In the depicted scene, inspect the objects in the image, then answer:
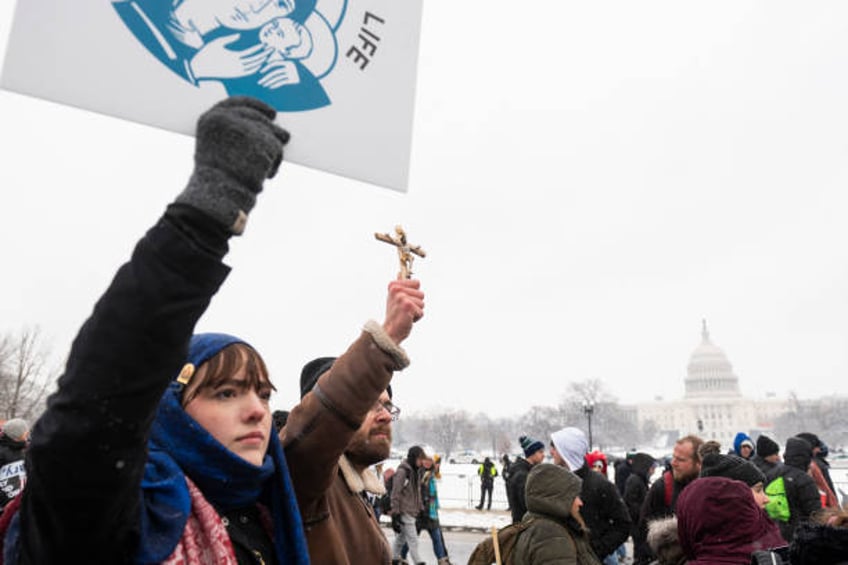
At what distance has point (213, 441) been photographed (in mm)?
1591

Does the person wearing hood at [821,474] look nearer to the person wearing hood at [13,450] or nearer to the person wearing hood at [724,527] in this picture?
the person wearing hood at [724,527]

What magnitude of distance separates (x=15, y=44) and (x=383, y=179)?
967mm

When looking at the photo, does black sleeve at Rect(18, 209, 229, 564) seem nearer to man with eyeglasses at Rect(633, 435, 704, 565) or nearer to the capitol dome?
man with eyeglasses at Rect(633, 435, 704, 565)

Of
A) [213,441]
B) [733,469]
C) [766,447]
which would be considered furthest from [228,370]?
[766,447]

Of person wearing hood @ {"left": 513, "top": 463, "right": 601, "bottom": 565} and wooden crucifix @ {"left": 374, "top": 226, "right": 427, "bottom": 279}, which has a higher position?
wooden crucifix @ {"left": 374, "top": 226, "right": 427, "bottom": 279}

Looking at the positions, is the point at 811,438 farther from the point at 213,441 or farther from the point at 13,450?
Result: the point at 13,450

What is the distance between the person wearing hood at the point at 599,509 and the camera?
5789mm

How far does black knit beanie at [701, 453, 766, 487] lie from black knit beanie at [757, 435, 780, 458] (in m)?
2.83

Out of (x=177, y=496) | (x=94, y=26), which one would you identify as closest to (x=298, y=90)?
(x=94, y=26)

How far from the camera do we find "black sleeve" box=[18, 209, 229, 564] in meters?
1.00

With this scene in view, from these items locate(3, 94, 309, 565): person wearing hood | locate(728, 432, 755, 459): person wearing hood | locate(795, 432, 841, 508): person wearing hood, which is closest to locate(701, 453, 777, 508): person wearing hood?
locate(795, 432, 841, 508): person wearing hood

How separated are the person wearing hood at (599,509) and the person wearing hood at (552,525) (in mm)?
2127

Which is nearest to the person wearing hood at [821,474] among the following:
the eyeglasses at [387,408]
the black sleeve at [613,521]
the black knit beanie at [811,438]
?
the black knit beanie at [811,438]

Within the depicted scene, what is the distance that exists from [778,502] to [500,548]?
4057mm
